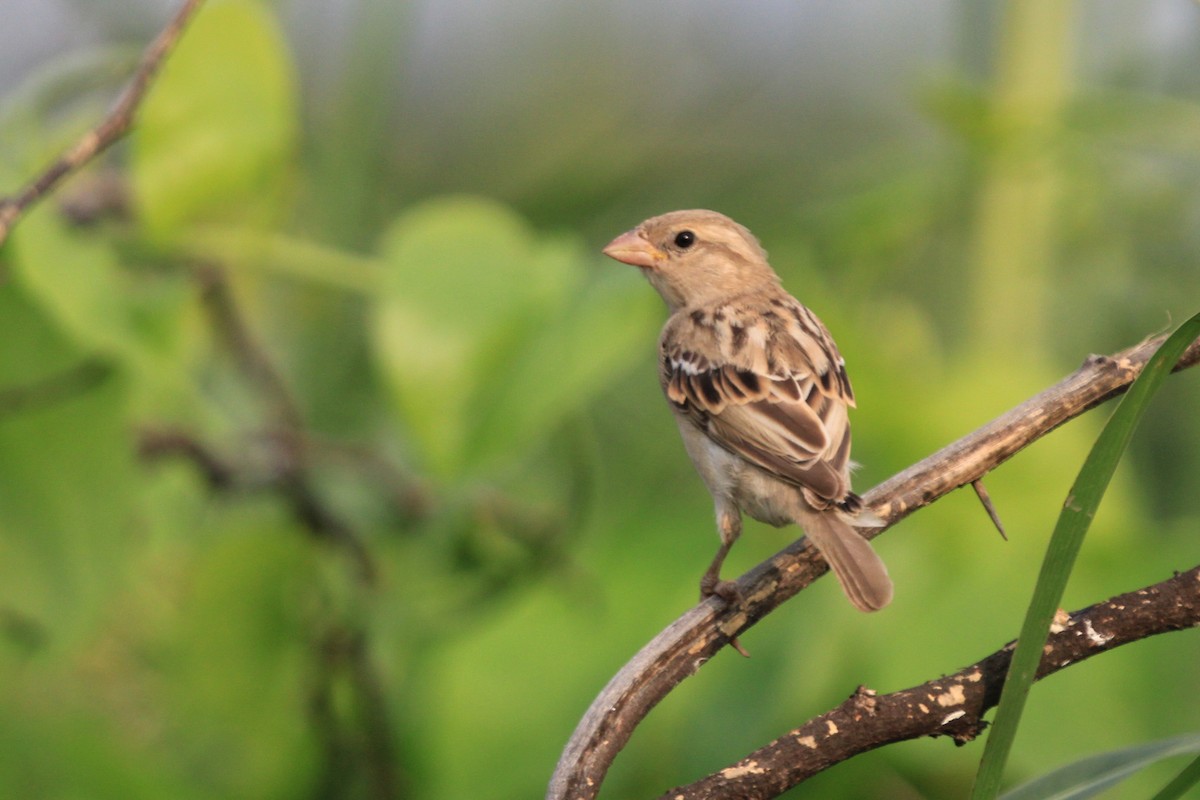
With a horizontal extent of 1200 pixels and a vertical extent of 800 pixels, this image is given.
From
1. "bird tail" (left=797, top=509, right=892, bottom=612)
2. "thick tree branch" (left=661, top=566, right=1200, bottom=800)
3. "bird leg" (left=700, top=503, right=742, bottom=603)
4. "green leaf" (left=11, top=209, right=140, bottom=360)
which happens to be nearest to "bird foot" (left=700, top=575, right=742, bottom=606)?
"bird leg" (left=700, top=503, right=742, bottom=603)

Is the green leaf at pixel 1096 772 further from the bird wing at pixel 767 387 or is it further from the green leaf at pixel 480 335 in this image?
the green leaf at pixel 480 335

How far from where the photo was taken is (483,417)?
3.03 metres

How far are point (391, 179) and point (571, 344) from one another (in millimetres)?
2900

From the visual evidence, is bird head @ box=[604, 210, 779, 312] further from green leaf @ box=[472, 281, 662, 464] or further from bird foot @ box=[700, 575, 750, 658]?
bird foot @ box=[700, 575, 750, 658]

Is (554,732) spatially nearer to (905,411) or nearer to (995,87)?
(905,411)

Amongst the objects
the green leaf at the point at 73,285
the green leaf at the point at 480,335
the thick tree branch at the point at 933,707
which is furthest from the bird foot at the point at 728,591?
the green leaf at the point at 73,285

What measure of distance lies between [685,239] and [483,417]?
65 cm

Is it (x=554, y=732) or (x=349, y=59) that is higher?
(x=349, y=59)

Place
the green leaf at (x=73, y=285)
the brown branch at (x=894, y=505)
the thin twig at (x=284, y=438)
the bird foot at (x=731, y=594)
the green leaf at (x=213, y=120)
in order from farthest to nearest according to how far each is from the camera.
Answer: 1. the thin twig at (x=284, y=438)
2. the green leaf at (x=213, y=120)
3. the green leaf at (x=73, y=285)
4. the bird foot at (x=731, y=594)
5. the brown branch at (x=894, y=505)

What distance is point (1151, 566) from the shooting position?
10.3 feet

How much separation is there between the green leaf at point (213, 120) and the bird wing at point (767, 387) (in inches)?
39.4

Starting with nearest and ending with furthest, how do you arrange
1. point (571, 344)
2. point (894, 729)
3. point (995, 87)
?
point (894, 729), point (571, 344), point (995, 87)

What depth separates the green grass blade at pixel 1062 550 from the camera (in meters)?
1.42

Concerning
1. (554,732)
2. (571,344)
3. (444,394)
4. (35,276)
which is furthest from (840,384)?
(35,276)
